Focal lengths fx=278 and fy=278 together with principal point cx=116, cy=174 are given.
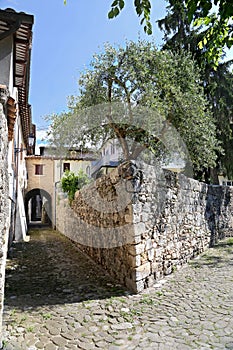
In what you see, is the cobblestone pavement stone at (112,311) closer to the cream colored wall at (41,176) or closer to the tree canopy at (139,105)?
the tree canopy at (139,105)

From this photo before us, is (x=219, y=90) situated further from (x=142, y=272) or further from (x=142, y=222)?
(x=142, y=272)

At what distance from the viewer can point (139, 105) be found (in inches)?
335

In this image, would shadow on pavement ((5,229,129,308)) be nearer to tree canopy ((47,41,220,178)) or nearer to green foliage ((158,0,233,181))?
tree canopy ((47,41,220,178))

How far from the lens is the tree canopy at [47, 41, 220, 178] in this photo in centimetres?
834

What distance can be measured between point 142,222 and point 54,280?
80.1 inches

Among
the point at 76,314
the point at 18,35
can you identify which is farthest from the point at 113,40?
the point at 76,314

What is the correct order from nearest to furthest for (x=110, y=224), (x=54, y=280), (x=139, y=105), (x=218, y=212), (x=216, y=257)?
(x=54, y=280) < (x=110, y=224) < (x=216, y=257) < (x=139, y=105) < (x=218, y=212)

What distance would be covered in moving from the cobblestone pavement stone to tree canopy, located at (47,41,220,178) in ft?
14.9

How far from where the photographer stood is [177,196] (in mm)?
6305

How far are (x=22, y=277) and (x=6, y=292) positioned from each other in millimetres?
970

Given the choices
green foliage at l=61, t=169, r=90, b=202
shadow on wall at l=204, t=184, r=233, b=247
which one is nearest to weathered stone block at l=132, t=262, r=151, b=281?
shadow on wall at l=204, t=184, r=233, b=247

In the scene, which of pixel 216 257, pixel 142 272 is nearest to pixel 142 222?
pixel 142 272

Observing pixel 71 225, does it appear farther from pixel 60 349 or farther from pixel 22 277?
pixel 60 349

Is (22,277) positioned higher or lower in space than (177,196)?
lower
